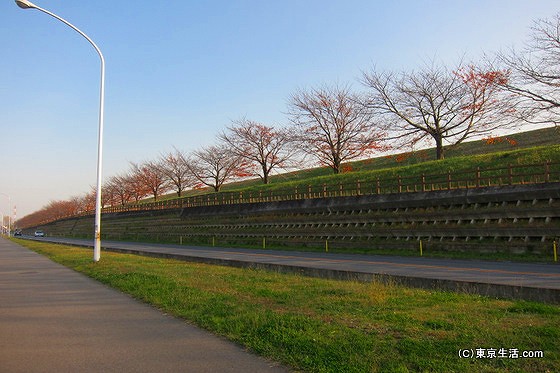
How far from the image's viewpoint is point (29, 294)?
11.5 metres

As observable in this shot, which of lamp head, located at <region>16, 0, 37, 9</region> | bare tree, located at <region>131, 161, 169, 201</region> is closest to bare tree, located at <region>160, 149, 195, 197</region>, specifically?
bare tree, located at <region>131, 161, 169, 201</region>

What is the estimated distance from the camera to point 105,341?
20.9 ft

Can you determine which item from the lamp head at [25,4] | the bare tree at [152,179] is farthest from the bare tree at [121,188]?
the lamp head at [25,4]

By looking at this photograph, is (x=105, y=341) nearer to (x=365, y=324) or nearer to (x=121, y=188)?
(x=365, y=324)

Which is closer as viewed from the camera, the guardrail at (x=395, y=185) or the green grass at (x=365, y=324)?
the green grass at (x=365, y=324)

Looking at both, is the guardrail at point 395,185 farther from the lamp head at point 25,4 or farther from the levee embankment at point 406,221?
the lamp head at point 25,4

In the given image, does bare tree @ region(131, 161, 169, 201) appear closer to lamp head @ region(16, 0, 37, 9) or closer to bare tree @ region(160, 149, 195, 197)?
bare tree @ region(160, 149, 195, 197)

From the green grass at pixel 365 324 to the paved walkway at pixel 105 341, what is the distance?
420 millimetres

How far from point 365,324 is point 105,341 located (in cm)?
384

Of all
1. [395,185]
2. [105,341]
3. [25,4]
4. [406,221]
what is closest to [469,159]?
[395,185]

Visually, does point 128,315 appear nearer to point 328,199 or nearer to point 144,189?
point 328,199

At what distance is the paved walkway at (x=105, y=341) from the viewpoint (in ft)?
17.0

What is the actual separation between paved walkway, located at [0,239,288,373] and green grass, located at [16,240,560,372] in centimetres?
42

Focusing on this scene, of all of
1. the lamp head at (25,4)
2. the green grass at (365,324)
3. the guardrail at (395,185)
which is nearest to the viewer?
the green grass at (365,324)
